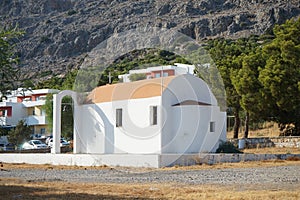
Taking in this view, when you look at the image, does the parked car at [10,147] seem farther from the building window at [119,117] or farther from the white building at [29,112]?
the building window at [119,117]

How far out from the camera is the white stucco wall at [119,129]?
26.7m

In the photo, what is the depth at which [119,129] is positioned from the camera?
27953 millimetres

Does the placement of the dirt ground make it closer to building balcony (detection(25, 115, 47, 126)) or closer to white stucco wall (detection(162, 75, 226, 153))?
white stucco wall (detection(162, 75, 226, 153))

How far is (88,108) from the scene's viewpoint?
2995 cm

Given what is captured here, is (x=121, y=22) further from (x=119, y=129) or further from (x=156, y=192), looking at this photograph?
(x=156, y=192)

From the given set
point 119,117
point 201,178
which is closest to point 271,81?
point 119,117

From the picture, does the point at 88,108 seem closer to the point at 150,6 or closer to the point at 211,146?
the point at 211,146

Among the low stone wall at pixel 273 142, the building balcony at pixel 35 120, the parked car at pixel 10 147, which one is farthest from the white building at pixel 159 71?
the building balcony at pixel 35 120

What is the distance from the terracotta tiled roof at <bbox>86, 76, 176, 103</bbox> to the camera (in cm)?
2705

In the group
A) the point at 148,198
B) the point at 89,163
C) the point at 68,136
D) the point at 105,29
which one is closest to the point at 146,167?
the point at 89,163

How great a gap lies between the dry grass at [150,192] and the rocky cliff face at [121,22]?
3591 inches

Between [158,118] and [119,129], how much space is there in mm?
2573

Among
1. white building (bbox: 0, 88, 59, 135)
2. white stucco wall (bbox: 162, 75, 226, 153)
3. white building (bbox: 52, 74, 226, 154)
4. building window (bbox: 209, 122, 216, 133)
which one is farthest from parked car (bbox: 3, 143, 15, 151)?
building window (bbox: 209, 122, 216, 133)

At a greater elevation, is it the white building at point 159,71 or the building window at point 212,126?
the white building at point 159,71
